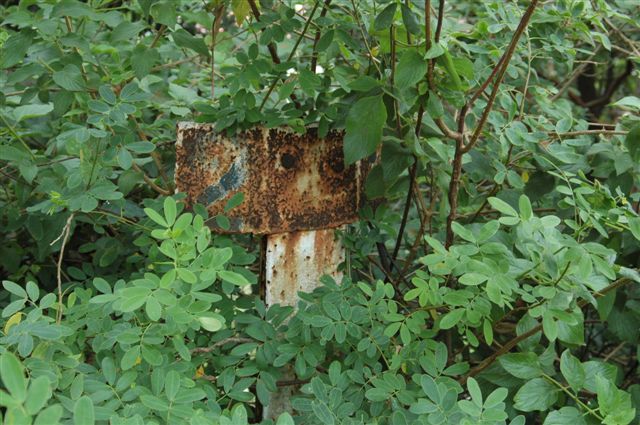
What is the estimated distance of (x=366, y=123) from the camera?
64.4 inches

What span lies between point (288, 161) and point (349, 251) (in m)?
0.32

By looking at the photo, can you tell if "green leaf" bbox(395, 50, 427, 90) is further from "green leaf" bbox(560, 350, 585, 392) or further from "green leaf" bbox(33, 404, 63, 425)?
"green leaf" bbox(33, 404, 63, 425)

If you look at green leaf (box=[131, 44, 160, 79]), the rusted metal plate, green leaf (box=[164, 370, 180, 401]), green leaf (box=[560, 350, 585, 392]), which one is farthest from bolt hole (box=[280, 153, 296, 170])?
green leaf (box=[560, 350, 585, 392])

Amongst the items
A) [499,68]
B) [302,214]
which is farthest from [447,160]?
[302,214]

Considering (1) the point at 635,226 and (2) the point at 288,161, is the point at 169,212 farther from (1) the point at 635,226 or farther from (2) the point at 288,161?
(1) the point at 635,226

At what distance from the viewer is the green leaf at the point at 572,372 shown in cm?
154

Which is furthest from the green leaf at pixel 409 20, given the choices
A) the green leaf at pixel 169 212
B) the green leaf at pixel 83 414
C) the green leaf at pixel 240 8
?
the green leaf at pixel 83 414

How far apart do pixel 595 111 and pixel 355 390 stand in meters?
2.84

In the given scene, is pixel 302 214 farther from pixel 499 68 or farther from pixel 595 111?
pixel 595 111

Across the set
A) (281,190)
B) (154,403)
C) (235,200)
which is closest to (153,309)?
(154,403)

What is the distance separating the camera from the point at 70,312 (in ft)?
5.08

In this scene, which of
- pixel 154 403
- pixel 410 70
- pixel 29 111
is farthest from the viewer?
pixel 29 111

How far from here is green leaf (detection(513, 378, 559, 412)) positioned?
1.55 metres

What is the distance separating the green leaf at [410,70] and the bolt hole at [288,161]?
0.33 meters
